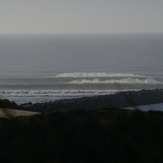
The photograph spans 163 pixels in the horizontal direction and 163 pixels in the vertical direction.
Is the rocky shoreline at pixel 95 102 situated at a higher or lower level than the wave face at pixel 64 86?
lower

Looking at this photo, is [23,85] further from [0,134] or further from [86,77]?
[0,134]

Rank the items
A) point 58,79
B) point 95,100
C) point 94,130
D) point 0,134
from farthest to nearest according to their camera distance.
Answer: point 58,79
point 95,100
point 0,134
point 94,130

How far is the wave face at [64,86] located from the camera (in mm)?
39334

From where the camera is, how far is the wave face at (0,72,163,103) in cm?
3933

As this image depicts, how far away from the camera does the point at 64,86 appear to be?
151ft

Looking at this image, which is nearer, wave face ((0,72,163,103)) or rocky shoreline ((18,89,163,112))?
rocky shoreline ((18,89,163,112))

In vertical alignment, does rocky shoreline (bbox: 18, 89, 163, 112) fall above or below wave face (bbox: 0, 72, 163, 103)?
below

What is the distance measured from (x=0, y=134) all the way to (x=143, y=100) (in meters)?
21.1

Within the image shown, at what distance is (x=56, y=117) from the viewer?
15.2m

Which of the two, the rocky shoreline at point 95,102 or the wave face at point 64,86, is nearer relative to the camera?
the rocky shoreline at point 95,102

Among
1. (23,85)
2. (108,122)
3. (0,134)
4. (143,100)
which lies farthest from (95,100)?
(108,122)

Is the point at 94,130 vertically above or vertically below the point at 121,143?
below

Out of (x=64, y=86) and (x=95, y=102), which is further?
(x=64, y=86)

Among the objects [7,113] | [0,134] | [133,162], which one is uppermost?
[7,113]
